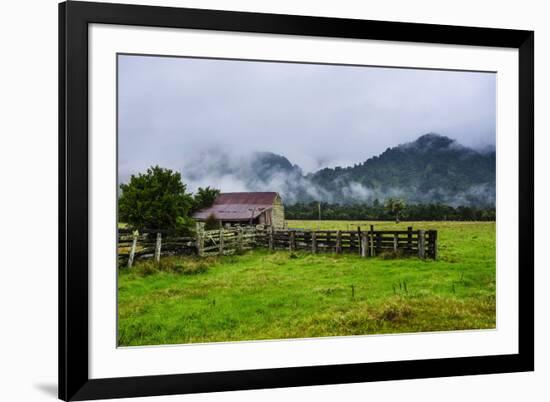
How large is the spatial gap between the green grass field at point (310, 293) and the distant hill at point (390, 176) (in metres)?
0.26

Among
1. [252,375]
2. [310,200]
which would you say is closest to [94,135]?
[310,200]

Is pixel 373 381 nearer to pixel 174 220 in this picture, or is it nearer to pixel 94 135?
pixel 174 220

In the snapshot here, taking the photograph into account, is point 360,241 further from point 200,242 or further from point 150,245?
point 150,245

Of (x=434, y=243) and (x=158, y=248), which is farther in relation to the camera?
(x=434, y=243)

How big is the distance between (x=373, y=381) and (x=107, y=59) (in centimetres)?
370

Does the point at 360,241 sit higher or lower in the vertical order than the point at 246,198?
lower

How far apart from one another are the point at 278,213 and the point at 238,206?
0.37 m

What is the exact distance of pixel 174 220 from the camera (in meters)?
6.44

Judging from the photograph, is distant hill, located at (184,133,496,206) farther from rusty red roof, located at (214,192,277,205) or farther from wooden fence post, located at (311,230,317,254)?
wooden fence post, located at (311,230,317,254)

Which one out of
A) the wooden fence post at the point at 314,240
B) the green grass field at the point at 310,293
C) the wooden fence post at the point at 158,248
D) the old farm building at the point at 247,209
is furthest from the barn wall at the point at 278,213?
the wooden fence post at the point at 158,248

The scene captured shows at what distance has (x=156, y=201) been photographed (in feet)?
20.7

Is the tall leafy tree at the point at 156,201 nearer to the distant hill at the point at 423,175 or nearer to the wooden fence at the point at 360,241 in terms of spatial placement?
the wooden fence at the point at 360,241

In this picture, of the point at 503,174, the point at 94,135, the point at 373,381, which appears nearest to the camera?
the point at 94,135

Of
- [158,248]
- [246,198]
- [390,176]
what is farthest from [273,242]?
[390,176]
